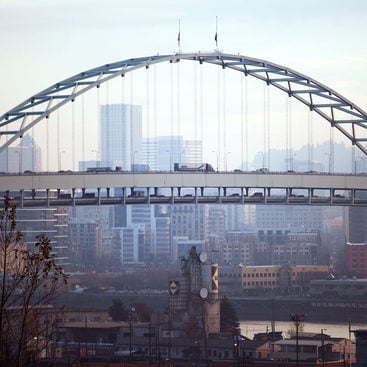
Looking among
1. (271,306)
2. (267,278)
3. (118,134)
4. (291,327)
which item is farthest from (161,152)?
(291,327)

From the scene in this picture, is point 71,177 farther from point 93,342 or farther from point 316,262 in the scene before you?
point 316,262

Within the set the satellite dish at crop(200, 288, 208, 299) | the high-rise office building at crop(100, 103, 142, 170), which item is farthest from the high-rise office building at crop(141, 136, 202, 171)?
the satellite dish at crop(200, 288, 208, 299)

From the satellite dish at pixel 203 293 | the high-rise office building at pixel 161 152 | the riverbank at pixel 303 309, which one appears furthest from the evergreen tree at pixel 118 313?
the high-rise office building at pixel 161 152

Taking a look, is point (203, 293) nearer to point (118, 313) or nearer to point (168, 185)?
point (168, 185)

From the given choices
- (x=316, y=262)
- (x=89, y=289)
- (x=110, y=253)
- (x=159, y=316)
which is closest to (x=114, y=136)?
(x=110, y=253)

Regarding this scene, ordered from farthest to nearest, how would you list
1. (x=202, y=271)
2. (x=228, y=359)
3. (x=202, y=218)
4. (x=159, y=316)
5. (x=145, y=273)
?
(x=202, y=218)
(x=145, y=273)
(x=159, y=316)
(x=202, y=271)
(x=228, y=359)

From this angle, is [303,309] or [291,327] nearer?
[291,327]
